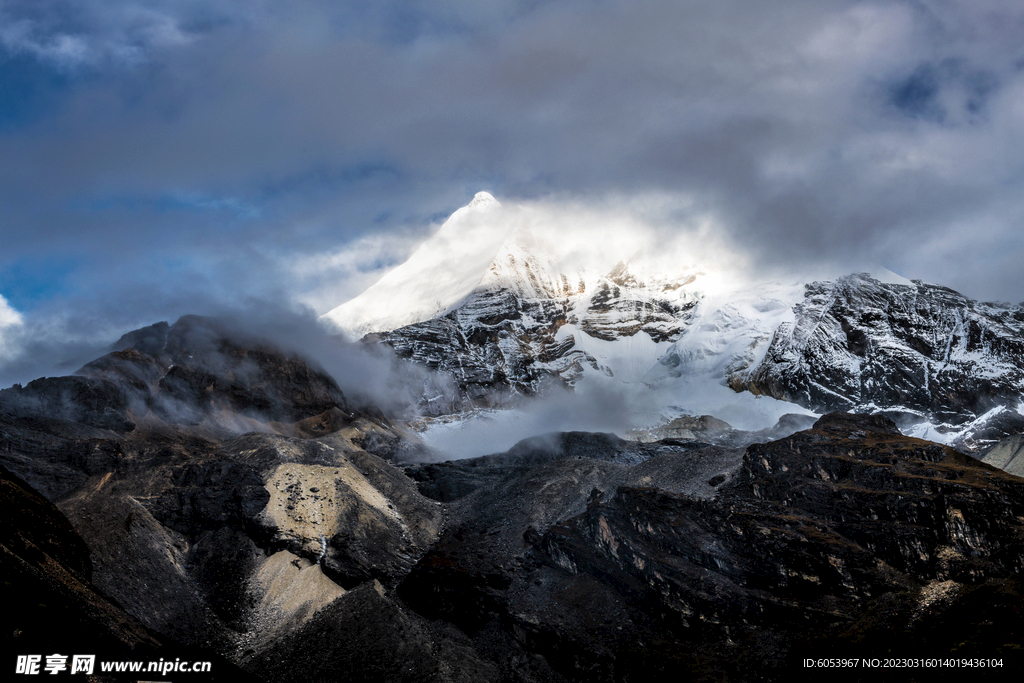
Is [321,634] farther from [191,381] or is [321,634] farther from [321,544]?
[191,381]

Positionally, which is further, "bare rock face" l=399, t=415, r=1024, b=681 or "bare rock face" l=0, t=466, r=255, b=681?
"bare rock face" l=399, t=415, r=1024, b=681

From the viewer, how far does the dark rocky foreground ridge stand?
56.0 metres

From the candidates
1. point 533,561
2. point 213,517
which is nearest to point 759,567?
point 533,561

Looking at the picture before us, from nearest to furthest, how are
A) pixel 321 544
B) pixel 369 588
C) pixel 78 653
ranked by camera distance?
pixel 78 653 → pixel 369 588 → pixel 321 544

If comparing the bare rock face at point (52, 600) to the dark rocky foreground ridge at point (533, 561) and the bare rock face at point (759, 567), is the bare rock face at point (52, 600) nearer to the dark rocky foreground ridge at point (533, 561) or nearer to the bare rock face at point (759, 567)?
the dark rocky foreground ridge at point (533, 561)

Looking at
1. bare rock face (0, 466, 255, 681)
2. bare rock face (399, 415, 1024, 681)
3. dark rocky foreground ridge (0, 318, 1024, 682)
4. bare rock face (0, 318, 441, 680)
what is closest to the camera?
bare rock face (0, 466, 255, 681)

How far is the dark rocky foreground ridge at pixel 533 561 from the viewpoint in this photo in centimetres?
5603

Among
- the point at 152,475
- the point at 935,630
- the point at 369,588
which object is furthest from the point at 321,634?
the point at 935,630

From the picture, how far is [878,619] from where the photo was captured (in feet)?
188

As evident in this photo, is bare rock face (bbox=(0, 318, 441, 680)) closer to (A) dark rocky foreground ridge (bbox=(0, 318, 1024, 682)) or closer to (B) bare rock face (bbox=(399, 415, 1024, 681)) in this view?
(A) dark rocky foreground ridge (bbox=(0, 318, 1024, 682))

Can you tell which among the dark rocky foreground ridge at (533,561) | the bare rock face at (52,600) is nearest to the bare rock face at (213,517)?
the dark rocky foreground ridge at (533,561)

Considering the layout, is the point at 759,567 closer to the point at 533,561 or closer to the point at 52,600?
the point at 533,561

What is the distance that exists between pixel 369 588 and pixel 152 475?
34.9 m

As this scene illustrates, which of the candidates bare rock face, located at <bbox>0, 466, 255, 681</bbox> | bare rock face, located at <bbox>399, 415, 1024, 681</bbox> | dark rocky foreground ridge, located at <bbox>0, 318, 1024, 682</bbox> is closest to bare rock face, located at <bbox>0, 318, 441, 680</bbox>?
dark rocky foreground ridge, located at <bbox>0, 318, 1024, 682</bbox>
